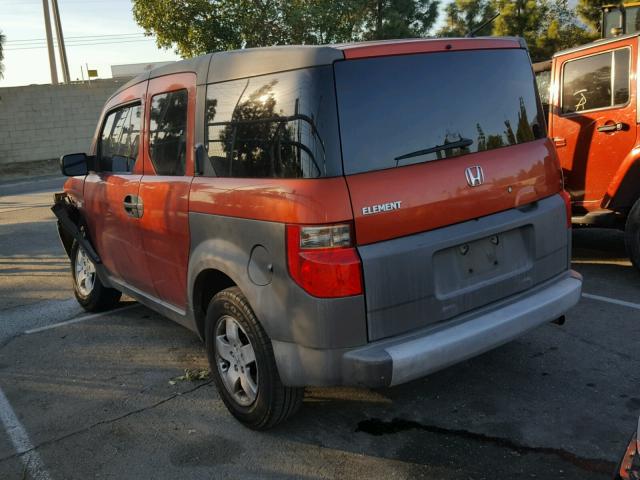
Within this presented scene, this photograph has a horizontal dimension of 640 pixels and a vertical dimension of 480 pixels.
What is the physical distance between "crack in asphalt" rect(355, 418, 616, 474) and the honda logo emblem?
1297mm

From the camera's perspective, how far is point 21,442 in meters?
3.36

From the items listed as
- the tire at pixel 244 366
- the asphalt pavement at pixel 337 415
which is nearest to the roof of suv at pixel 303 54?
the tire at pixel 244 366

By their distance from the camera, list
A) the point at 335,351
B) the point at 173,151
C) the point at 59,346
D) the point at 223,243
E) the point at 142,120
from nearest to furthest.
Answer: the point at 335,351 < the point at 223,243 < the point at 173,151 < the point at 142,120 < the point at 59,346

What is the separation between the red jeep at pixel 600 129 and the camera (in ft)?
17.1

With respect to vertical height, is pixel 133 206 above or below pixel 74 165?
below

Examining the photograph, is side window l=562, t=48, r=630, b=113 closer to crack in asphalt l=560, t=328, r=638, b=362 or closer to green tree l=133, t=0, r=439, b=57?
crack in asphalt l=560, t=328, r=638, b=362

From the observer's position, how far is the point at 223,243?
3.13 m

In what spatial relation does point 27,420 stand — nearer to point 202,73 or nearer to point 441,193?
point 202,73

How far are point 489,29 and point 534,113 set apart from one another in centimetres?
2463

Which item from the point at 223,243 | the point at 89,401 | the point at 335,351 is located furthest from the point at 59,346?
the point at 335,351

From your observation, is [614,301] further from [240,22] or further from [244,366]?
[240,22]

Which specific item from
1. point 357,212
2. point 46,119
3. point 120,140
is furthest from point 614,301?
point 46,119

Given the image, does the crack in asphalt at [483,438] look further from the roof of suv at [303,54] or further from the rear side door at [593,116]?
the rear side door at [593,116]

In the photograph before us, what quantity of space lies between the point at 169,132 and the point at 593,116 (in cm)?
402
